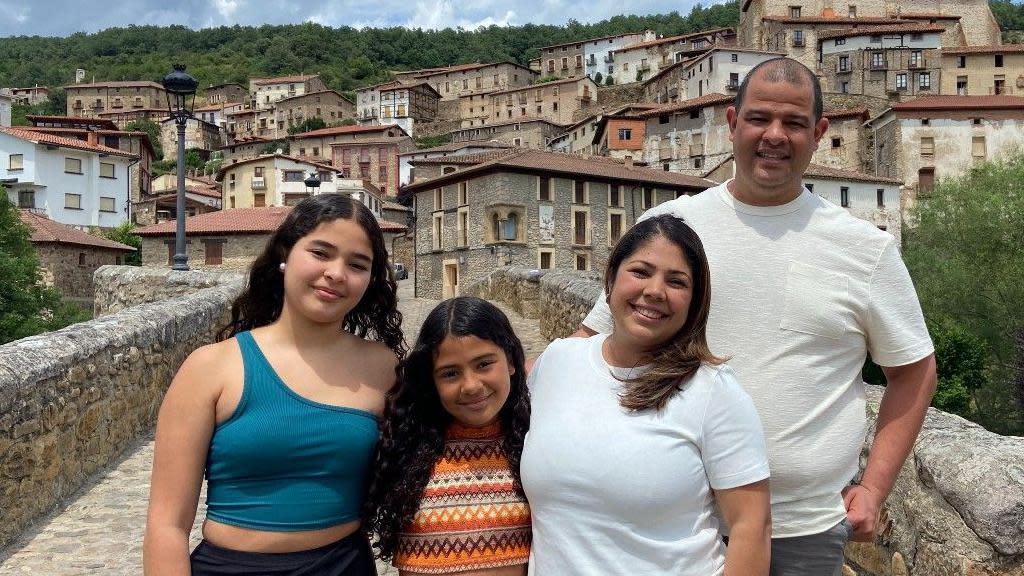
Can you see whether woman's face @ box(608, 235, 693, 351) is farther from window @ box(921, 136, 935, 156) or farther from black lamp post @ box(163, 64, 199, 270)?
window @ box(921, 136, 935, 156)

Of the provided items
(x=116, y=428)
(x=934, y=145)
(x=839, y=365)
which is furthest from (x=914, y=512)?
(x=934, y=145)

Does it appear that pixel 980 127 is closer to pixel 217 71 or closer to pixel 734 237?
pixel 734 237

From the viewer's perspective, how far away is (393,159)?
6625cm

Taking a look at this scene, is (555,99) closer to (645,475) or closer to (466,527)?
(466,527)

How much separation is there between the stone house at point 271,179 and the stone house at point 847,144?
107 ft

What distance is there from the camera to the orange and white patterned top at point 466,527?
200 centimetres

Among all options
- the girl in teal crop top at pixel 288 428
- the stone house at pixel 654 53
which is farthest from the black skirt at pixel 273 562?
the stone house at pixel 654 53

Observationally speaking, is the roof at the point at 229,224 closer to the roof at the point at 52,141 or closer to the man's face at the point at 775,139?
the roof at the point at 52,141

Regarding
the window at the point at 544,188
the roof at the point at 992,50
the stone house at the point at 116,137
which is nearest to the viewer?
the window at the point at 544,188

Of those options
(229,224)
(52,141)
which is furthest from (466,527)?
(52,141)

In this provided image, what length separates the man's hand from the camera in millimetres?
2137

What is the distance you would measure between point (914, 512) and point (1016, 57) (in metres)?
70.6

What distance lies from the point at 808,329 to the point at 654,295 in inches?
21.5

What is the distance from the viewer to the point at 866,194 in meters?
44.9
